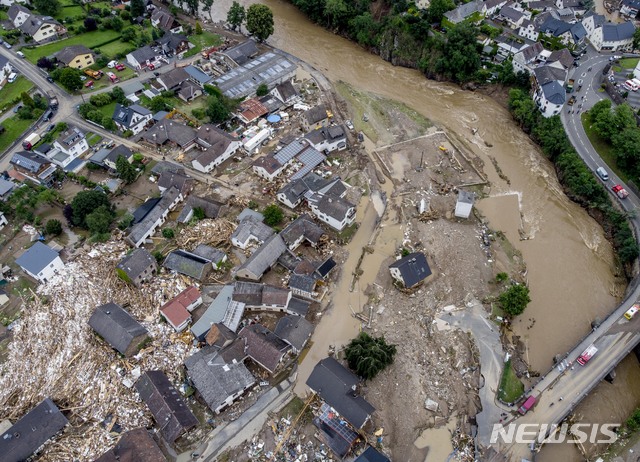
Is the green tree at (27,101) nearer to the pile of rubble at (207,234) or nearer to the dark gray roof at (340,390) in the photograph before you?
Result: the pile of rubble at (207,234)

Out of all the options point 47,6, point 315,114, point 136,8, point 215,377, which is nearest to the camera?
point 215,377

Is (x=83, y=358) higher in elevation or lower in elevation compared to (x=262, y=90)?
lower

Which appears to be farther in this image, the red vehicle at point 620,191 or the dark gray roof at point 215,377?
the red vehicle at point 620,191

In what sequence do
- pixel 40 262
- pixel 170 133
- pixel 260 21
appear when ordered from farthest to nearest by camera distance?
pixel 260 21
pixel 170 133
pixel 40 262

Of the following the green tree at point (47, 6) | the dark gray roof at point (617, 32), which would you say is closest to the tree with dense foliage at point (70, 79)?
the green tree at point (47, 6)

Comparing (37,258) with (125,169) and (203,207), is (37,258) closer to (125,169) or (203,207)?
(125,169)

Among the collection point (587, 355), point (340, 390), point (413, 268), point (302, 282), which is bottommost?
point (302, 282)

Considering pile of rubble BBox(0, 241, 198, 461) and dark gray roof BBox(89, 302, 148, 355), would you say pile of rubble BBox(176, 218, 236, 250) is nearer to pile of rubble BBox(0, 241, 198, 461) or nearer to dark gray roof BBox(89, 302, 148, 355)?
pile of rubble BBox(0, 241, 198, 461)

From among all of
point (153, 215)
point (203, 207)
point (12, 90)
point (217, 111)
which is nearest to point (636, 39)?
point (217, 111)
